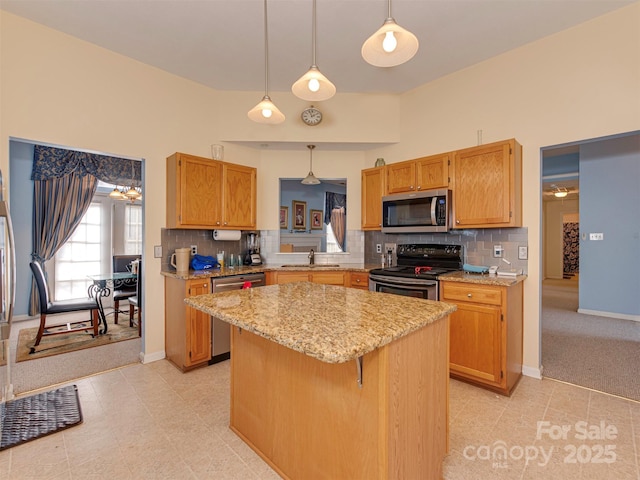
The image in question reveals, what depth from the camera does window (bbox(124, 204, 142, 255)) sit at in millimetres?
5918

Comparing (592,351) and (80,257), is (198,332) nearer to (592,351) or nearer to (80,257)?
(80,257)

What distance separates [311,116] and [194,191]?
166 centimetres

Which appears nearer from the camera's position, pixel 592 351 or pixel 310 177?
pixel 592 351

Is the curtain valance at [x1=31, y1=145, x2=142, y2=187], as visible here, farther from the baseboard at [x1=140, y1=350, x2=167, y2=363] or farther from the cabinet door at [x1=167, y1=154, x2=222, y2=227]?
the baseboard at [x1=140, y1=350, x2=167, y2=363]

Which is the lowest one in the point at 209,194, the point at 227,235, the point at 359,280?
the point at 359,280

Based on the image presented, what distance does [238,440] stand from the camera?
1.94m

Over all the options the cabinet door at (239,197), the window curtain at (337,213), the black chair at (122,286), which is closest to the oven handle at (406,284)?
the window curtain at (337,213)

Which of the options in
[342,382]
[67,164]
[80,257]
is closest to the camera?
[342,382]

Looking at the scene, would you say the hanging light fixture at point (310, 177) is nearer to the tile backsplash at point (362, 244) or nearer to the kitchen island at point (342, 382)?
the tile backsplash at point (362, 244)

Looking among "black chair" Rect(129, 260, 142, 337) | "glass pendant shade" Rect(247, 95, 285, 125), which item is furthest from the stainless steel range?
"black chair" Rect(129, 260, 142, 337)

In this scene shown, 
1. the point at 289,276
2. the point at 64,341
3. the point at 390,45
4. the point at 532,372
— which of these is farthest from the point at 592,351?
the point at 64,341

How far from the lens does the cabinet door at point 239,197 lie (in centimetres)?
355

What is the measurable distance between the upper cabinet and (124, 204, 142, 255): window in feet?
11.0

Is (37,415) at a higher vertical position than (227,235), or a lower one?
lower
